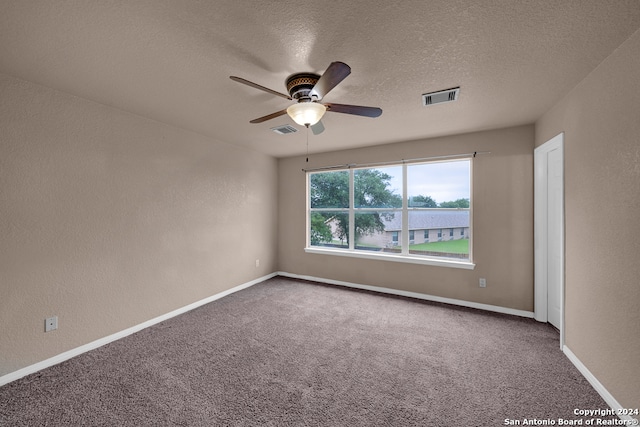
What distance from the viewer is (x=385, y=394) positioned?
186 centimetres

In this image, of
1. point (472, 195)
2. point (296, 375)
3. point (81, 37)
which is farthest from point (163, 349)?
point (472, 195)

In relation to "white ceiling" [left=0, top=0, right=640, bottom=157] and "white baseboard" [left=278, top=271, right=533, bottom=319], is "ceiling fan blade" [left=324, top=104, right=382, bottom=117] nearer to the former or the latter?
"white ceiling" [left=0, top=0, right=640, bottom=157]

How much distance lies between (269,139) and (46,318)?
9.99 feet

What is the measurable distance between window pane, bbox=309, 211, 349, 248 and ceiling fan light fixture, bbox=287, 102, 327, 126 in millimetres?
2890

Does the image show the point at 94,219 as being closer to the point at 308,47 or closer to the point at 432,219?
the point at 308,47

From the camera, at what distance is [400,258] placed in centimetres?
400

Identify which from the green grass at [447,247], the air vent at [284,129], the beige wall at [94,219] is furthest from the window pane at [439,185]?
the beige wall at [94,219]

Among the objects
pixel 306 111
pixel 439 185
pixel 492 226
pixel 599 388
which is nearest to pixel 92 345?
pixel 306 111

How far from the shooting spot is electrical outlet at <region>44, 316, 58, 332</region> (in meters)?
2.18

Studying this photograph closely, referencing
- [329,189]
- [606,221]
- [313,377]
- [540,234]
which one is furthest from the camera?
[329,189]

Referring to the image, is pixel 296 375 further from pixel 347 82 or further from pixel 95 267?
pixel 347 82

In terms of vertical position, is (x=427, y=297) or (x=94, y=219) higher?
(x=94, y=219)

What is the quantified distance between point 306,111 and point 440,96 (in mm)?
1331

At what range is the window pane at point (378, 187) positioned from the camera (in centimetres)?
416
